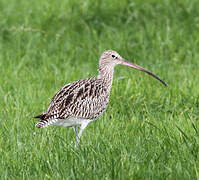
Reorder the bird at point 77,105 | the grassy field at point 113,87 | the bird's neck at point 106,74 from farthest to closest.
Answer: the bird's neck at point 106,74, the bird at point 77,105, the grassy field at point 113,87

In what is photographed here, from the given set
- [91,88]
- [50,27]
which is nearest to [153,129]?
[91,88]

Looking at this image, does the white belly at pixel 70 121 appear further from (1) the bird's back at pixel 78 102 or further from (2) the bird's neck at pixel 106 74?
(2) the bird's neck at pixel 106 74

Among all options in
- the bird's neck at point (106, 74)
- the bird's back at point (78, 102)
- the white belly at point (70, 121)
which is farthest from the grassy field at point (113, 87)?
the bird's neck at point (106, 74)

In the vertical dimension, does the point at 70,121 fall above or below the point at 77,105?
below

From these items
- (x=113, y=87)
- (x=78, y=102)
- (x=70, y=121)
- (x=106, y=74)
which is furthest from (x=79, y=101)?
(x=113, y=87)

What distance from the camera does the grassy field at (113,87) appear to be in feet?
18.5

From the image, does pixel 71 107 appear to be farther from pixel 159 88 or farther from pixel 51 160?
pixel 159 88

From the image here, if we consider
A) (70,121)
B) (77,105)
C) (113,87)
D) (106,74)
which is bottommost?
(70,121)

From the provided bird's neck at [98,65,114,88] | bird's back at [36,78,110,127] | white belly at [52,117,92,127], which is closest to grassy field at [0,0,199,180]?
white belly at [52,117,92,127]

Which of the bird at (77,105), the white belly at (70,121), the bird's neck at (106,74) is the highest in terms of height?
the bird's neck at (106,74)

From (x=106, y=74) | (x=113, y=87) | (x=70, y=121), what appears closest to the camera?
(x=70, y=121)

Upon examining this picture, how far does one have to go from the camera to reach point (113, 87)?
8.53 m

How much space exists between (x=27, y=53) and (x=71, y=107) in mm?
4214

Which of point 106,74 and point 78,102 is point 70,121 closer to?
point 78,102
